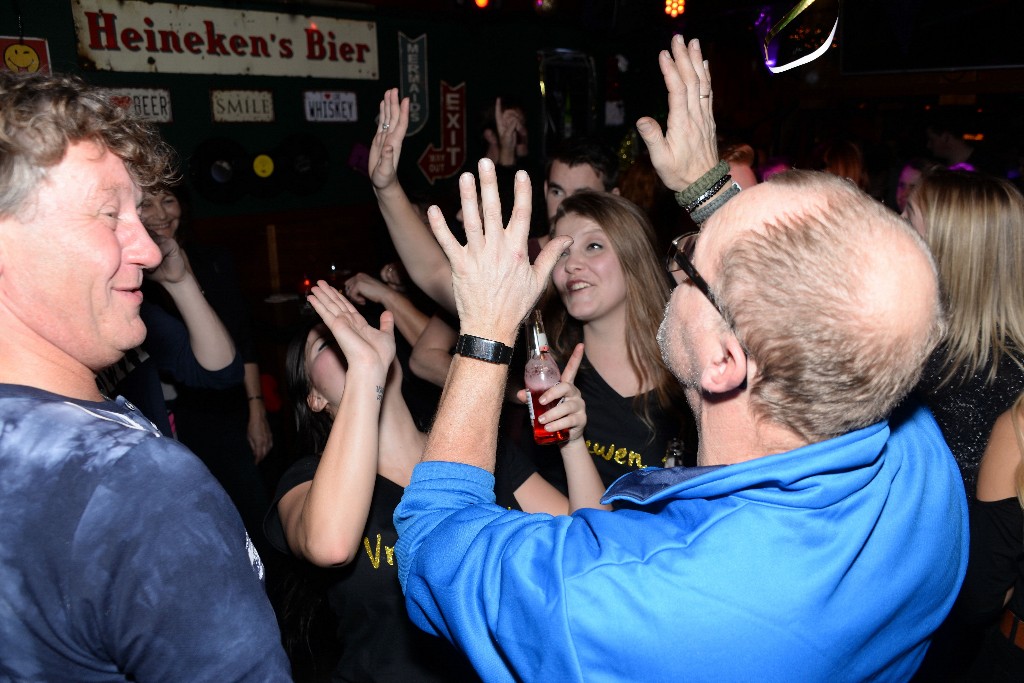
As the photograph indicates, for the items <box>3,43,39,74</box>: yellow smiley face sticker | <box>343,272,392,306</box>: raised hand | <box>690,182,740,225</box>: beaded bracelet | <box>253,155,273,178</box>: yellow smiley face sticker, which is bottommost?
<box>343,272,392,306</box>: raised hand

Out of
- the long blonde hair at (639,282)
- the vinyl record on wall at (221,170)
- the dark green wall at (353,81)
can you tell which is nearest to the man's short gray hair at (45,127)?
the long blonde hair at (639,282)

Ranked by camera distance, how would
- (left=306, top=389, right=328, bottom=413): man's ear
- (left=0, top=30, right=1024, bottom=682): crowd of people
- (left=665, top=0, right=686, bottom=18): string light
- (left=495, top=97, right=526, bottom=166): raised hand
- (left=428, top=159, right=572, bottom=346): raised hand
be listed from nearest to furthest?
(left=0, top=30, right=1024, bottom=682): crowd of people < (left=428, top=159, right=572, bottom=346): raised hand < (left=306, top=389, right=328, bottom=413): man's ear < (left=495, top=97, right=526, bottom=166): raised hand < (left=665, top=0, right=686, bottom=18): string light

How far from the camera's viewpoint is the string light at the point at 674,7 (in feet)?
22.4

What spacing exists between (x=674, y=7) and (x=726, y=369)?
682 centimetres

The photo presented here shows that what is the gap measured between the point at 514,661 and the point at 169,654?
0.42 metres

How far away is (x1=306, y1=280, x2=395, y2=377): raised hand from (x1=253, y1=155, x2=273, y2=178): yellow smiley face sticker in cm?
365

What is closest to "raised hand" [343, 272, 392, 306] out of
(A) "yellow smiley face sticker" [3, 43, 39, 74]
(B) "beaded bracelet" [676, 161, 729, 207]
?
(B) "beaded bracelet" [676, 161, 729, 207]

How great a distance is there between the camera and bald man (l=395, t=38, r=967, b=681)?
0.88 m

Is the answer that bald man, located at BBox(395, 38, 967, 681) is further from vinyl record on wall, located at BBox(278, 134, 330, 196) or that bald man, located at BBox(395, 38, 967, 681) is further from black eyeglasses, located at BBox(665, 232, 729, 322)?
vinyl record on wall, located at BBox(278, 134, 330, 196)

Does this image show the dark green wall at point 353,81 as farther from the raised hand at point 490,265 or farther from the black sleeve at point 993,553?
the black sleeve at point 993,553

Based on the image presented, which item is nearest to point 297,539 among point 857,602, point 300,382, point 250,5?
point 300,382

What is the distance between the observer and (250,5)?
4.70m

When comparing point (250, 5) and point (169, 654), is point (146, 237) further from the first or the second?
point (250, 5)

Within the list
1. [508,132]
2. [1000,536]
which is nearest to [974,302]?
[1000,536]
